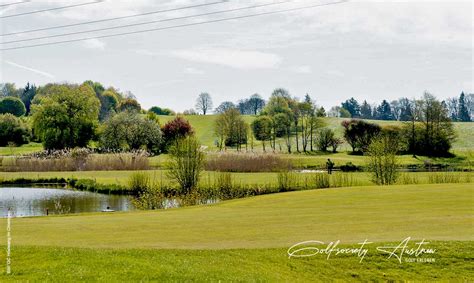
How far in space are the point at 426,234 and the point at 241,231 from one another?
4837 millimetres

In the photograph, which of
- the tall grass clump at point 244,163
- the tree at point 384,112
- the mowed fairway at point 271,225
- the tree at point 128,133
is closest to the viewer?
the mowed fairway at point 271,225

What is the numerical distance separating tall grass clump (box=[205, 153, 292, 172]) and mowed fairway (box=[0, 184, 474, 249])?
72.7ft

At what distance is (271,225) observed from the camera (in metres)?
15.1

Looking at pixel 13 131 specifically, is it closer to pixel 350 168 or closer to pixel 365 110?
pixel 350 168

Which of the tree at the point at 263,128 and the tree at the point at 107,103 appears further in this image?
the tree at the point at 107,103

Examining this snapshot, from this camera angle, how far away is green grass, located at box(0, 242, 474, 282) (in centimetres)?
1009

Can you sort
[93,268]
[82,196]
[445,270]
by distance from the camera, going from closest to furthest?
[93,268]
[445,270]
[82,196]

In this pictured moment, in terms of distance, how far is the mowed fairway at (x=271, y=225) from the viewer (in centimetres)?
1279

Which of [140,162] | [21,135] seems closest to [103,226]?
[140,162]

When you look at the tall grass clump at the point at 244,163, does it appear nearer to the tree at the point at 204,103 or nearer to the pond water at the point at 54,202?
the pond water at the point at 54,202

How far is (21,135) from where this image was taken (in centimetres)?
8381

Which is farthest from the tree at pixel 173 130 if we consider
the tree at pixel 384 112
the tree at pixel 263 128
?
the tree at pixel 384 112

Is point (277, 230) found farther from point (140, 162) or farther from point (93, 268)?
point (140, 162)

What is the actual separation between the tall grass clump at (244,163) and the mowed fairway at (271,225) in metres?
22.2
